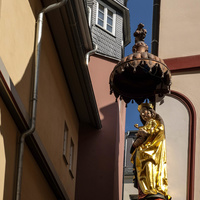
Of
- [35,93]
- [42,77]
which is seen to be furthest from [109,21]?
[35,93]

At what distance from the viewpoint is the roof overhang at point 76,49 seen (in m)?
17.4

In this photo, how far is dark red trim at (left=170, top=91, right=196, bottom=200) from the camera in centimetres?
1340

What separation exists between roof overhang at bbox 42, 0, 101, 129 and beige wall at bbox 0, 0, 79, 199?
0.63 ft

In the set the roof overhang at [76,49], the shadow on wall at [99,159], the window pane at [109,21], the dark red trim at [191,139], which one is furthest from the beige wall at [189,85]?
the window pane at [109,21]

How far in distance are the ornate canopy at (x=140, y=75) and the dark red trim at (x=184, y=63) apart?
0.30 metres

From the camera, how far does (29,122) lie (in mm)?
15188

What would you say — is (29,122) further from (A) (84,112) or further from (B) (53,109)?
(A) (84,112)

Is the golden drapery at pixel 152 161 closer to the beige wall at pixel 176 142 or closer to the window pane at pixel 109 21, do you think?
the beige wall at pixel 176 142

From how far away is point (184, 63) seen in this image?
14508 mm

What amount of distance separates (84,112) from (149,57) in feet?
22.5

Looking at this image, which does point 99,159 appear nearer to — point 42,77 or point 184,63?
point 42,77

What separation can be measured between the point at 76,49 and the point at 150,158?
531cm

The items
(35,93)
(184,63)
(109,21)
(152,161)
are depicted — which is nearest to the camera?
(152,161)

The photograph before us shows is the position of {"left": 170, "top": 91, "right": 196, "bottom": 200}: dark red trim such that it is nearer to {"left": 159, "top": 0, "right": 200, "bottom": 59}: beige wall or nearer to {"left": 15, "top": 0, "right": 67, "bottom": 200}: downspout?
{"left": 159, "top": 0, "right": 200, "bottom": 59}: beige wall
